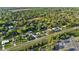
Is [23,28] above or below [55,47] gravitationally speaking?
above

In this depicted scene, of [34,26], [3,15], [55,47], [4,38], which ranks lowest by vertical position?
[55,47]

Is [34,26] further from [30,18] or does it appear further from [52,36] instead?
[52,36]

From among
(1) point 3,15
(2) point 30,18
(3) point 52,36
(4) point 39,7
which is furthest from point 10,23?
(3) point 52,36

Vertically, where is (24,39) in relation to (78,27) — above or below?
below

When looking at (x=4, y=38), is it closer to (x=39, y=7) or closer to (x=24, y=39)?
A: (x=24, y=39)

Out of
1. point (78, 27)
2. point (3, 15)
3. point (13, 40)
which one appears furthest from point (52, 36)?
point (3, 15)

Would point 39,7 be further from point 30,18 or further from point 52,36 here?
point 52,36
